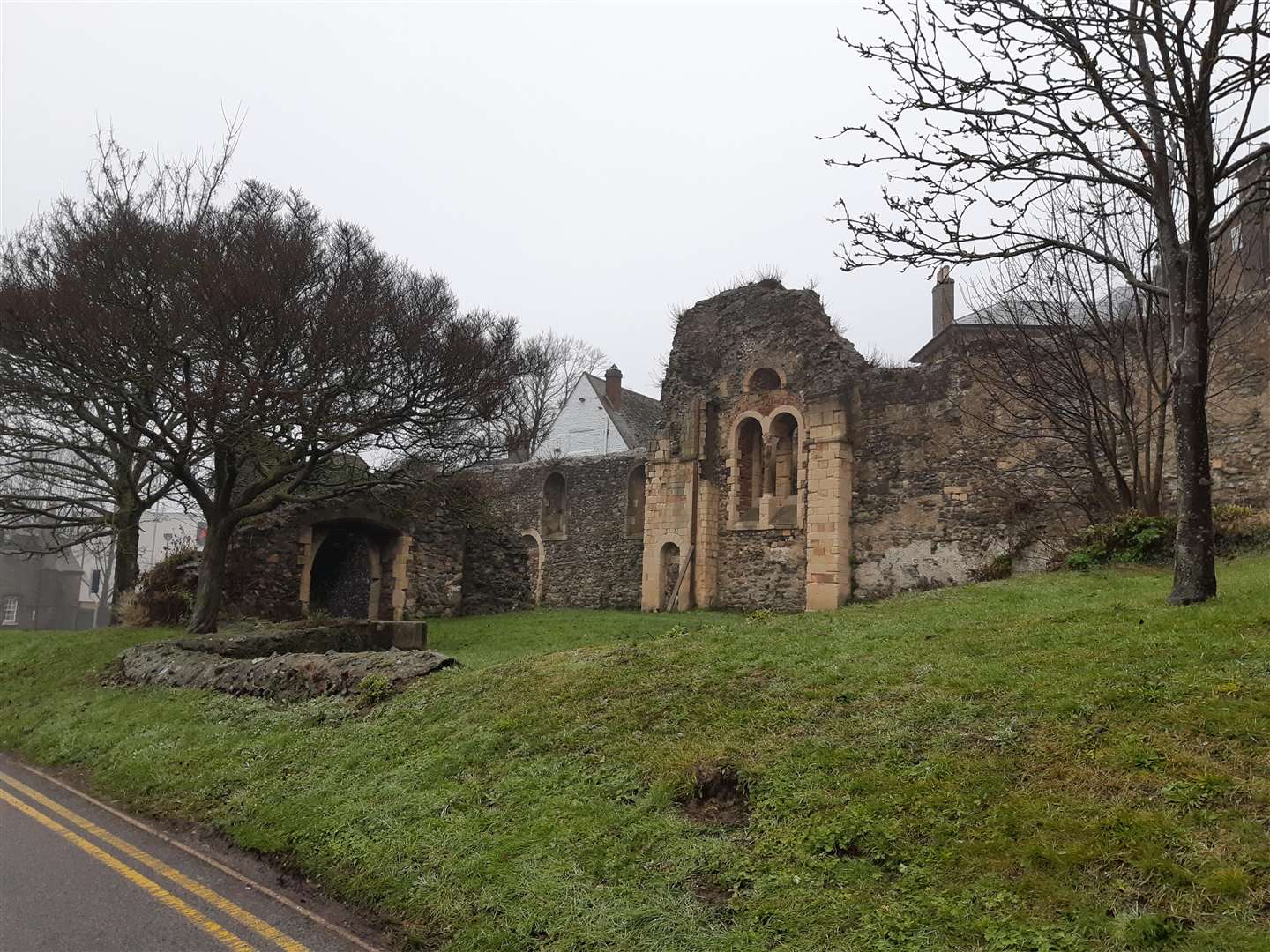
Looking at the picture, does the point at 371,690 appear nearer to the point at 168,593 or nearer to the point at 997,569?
the point at 168,593

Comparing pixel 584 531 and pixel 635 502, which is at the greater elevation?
pixel 635 502

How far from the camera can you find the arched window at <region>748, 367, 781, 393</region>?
76.6ft

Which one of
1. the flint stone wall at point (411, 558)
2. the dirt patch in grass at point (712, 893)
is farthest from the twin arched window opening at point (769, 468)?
the dirt patch in grass at point (712, 893)

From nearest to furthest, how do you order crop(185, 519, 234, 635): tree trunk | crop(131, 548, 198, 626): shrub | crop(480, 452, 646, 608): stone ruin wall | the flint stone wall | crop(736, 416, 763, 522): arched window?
crop(185, 519, 234, 635): tree trunk
crop(131, 548, 198, 626): shrub
the flint stone wall
crop(736, 416, 763, 522): arched window
crop(480, 452, 646, 608): stone ruin wall

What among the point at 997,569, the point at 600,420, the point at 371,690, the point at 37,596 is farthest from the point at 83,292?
the point at 37,596

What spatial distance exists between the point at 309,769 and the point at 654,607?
58.6 feet

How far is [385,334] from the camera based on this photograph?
648 inches

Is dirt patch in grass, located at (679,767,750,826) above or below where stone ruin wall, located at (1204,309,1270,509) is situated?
below

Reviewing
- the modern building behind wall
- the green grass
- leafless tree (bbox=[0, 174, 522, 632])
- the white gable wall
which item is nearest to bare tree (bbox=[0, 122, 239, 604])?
leafless tree (bbox=[0, 174, 522, 632])

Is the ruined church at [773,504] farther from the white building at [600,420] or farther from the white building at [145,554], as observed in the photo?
the white building at [145,554]

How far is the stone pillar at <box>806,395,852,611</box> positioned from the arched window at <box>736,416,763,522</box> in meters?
2.64

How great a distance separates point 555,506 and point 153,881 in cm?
Result: 2716

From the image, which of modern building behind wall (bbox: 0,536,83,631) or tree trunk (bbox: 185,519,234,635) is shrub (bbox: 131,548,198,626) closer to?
tree trunk (bbox: 185,519,234,635)

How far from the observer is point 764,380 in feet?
77.7
